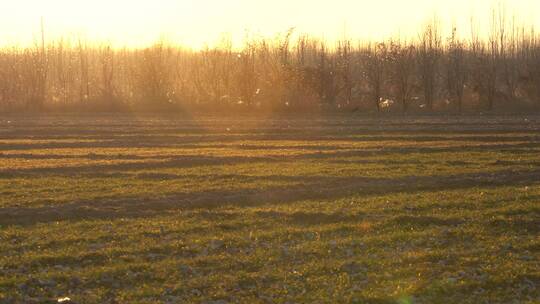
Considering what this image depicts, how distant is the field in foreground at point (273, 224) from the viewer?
1113cm

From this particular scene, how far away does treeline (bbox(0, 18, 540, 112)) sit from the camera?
62.4 metres

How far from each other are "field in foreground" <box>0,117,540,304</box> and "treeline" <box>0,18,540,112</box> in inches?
1262

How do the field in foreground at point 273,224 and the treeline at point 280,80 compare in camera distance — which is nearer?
the field in foreground at point 273,224

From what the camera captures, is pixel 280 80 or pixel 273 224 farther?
pixel 280 80

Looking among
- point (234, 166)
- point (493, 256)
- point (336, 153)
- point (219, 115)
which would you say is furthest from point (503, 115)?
point (493, 256)

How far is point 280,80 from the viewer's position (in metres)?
63.0

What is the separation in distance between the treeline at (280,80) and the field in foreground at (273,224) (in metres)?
32.1

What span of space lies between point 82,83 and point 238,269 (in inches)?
2459

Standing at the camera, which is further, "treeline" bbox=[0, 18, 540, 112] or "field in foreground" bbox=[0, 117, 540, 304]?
"treeline" bbox=[0, 18, 540, 112]

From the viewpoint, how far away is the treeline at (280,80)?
205ft

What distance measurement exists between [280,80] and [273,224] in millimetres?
48000

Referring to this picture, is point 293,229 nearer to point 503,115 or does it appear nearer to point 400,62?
point 503,115

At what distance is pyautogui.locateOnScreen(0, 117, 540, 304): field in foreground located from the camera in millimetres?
11133

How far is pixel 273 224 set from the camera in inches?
608
